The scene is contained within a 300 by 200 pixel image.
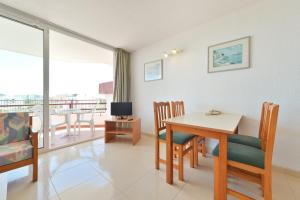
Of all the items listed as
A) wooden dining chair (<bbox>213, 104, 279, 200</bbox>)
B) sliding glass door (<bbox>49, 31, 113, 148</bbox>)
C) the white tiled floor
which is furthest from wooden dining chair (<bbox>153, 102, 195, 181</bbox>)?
sliding glass door (<bbox>49, 31, 113, 148</bbox>)

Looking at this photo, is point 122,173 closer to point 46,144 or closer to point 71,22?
point 46,144

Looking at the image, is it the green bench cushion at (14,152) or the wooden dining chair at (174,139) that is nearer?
the green bench cushion at (14,152)

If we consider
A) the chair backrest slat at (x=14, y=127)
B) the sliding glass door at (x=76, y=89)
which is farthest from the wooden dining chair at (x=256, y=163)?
the sliding glass door at (x=76, y=89)

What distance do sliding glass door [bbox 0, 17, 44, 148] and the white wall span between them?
2.81m

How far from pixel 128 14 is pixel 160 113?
69.8 inches

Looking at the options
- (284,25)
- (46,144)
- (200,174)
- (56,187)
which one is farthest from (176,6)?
(46,144)

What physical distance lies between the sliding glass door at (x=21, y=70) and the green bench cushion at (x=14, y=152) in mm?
870

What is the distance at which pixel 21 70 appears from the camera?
2438 millimetres

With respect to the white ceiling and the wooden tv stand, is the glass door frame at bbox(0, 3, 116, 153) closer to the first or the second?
the white ceiling

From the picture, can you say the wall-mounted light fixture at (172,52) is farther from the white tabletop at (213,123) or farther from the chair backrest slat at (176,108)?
the white tabletop at (213,123)

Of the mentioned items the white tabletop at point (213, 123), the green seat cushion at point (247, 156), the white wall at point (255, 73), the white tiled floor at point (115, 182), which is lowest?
the white tiled floor at point (115, 182)

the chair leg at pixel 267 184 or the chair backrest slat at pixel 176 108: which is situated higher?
the chair backrest slat at pixel 176 108

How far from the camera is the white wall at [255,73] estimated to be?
1706 millimetres

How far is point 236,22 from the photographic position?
210cm
